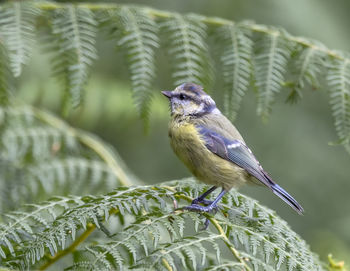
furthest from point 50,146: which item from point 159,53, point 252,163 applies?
point 159,53

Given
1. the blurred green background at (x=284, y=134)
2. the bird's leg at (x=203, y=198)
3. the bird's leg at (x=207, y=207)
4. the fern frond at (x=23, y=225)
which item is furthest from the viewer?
the blurred green background at (x=284, y=134)

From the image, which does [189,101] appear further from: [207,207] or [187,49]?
[207,207]

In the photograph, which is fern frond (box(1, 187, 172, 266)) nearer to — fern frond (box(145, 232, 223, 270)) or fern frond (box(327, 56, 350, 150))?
fern frond (box(145, 232, 223, 270))

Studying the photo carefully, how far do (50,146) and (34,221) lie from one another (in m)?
1.22

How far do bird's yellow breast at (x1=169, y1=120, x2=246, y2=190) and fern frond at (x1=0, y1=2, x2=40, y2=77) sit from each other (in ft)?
3.02

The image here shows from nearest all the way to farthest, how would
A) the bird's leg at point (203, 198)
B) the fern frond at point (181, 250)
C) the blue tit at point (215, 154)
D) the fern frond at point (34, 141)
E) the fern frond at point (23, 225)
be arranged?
the fern frond at point (181, 250) < the fern frond at point (23, 225) < the bird's leg at point (203, 198) < the blue tit at point (215, 154) < the fern frond at point (34, 141)

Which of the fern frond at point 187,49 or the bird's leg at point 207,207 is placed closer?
the bird's leg at point 207,207

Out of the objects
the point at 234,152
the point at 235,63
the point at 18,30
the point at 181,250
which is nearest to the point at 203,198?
the point at 234,152

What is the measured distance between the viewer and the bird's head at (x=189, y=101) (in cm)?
322

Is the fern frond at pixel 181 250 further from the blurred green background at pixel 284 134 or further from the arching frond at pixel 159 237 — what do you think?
the blurred green background at pixel 284 134

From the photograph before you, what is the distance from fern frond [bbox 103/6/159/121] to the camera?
124 inches

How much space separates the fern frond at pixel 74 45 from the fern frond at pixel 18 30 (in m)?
0.14

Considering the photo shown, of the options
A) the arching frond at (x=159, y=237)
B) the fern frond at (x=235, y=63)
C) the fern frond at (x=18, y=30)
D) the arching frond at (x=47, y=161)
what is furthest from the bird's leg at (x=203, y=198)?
the fern frond at (x=18, y=30)

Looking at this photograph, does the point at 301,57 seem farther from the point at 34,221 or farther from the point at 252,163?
the point at 34,221
